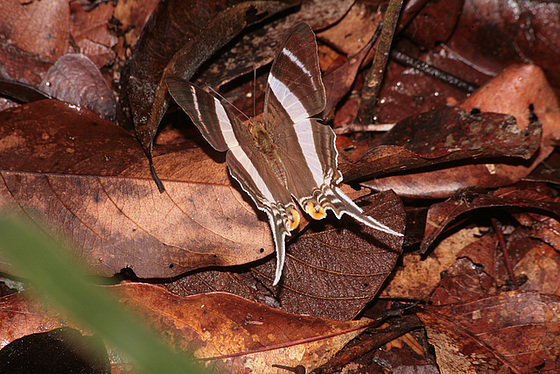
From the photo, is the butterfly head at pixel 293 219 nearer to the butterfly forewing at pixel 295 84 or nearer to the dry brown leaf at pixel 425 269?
the butterfly forewing at pixel 295 84

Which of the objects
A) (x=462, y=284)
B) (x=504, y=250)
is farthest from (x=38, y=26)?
(x=504, y=250)

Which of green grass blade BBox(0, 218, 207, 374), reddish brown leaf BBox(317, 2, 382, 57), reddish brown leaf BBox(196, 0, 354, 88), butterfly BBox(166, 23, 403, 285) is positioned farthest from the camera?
reddish brown leaf BBox(317, 2, 382, 57)

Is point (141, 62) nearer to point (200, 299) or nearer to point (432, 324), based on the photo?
point (200, 299)

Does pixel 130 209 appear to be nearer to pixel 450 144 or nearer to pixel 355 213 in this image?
pixel 355 213

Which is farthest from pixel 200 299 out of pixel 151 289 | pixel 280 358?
pixel 280 358

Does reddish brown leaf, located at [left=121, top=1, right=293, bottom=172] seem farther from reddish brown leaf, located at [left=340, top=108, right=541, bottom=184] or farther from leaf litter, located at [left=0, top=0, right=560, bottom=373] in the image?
reddish brown leaf, located at [left=340, top=108, right=541, bottom=184]

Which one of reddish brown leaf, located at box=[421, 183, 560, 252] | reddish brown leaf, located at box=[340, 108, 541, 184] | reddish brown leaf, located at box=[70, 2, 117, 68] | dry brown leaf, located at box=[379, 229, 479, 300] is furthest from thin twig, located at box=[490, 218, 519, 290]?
reddish brown leaf, located at box=[70, 2, 117, 68]

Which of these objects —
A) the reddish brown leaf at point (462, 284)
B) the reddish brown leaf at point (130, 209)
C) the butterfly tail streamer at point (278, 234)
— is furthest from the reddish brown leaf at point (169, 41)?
the reddish brown leaf at point (462, 284)
